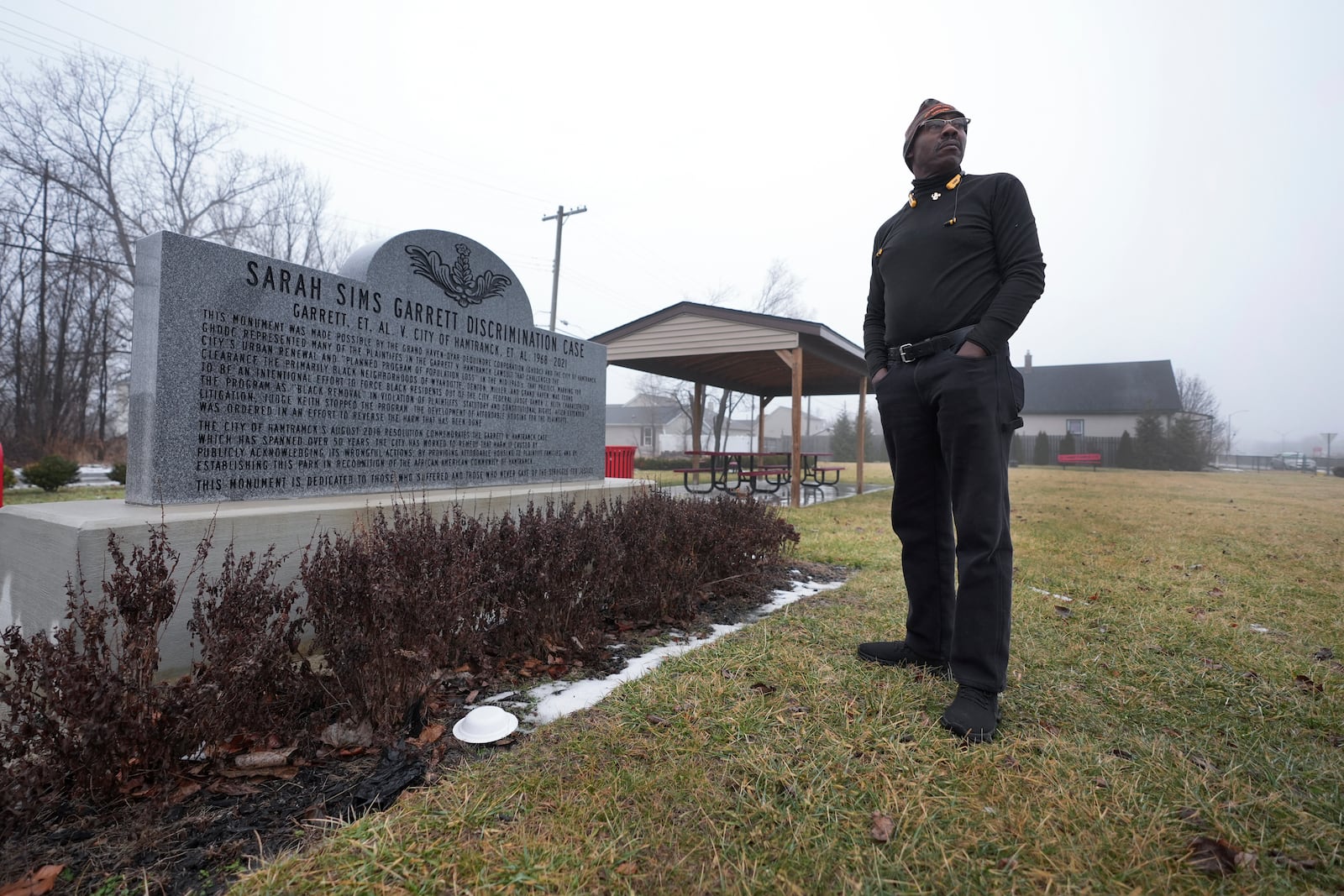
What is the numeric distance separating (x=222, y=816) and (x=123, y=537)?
1.48 m

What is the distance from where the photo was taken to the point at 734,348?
10.3 m

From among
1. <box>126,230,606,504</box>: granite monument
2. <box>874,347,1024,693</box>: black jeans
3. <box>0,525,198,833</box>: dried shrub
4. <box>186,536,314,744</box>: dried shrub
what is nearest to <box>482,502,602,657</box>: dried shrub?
<box>186,536,314,744</box>: dried shrub

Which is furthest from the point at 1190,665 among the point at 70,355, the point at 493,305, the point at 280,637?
the point at 70,355

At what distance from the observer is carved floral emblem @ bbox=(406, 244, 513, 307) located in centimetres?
424

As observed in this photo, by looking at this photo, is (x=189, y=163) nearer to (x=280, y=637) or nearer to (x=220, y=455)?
(x=220, y=455)

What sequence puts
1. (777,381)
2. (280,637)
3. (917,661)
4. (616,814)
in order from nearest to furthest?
(616,814)
(280,637)
(917,661)
(777,381)

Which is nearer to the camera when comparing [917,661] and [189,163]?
[917,661]

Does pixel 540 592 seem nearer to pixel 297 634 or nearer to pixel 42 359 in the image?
pixel 297 634

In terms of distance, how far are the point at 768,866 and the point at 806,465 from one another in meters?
12.9

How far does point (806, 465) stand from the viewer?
13961 millimetres

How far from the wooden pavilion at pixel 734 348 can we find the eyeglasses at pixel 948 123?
22.7ft

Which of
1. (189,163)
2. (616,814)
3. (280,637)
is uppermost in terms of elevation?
(189,163)

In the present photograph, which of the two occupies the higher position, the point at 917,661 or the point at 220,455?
the point at 220,455

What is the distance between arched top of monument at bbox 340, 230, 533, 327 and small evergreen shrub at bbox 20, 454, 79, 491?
1083 centimetres
